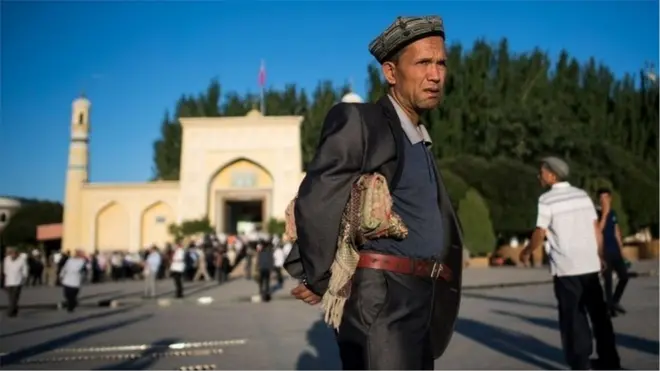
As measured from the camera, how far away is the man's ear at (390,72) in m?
2.69

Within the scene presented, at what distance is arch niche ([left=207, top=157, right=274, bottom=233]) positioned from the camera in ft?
148

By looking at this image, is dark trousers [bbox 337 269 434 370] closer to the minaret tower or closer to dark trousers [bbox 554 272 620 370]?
dark trousers [bbox 554 272 620 370]

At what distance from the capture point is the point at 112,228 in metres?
45.0

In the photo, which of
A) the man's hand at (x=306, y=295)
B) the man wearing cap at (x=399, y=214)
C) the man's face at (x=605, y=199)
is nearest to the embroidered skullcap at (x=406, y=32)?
the man wearing cap at (x=399, y=214)

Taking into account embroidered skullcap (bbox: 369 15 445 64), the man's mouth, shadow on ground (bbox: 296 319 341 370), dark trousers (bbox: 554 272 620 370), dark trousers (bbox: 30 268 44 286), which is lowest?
dark trousers (bbox: 30 268 44 286)

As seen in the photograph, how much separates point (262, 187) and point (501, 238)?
48.4ft

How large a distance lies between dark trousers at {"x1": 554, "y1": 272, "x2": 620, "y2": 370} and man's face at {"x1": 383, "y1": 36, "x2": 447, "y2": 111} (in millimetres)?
3261

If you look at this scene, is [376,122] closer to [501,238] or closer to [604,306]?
[604,306]

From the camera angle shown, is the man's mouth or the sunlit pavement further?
the sunlit pavement

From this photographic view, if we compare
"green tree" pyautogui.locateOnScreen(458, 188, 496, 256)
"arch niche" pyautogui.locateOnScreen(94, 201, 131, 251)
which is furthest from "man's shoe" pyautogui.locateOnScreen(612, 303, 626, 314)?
"arch niche" pyautogui.locateOnScreen(94, 201, 131, 251)

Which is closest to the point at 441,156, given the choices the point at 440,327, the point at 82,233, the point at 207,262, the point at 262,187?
the point at 262,187

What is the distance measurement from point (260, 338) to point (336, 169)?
644cm

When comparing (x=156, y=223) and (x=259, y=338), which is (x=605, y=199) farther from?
(x=156, y=223)

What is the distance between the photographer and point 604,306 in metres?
5.50
